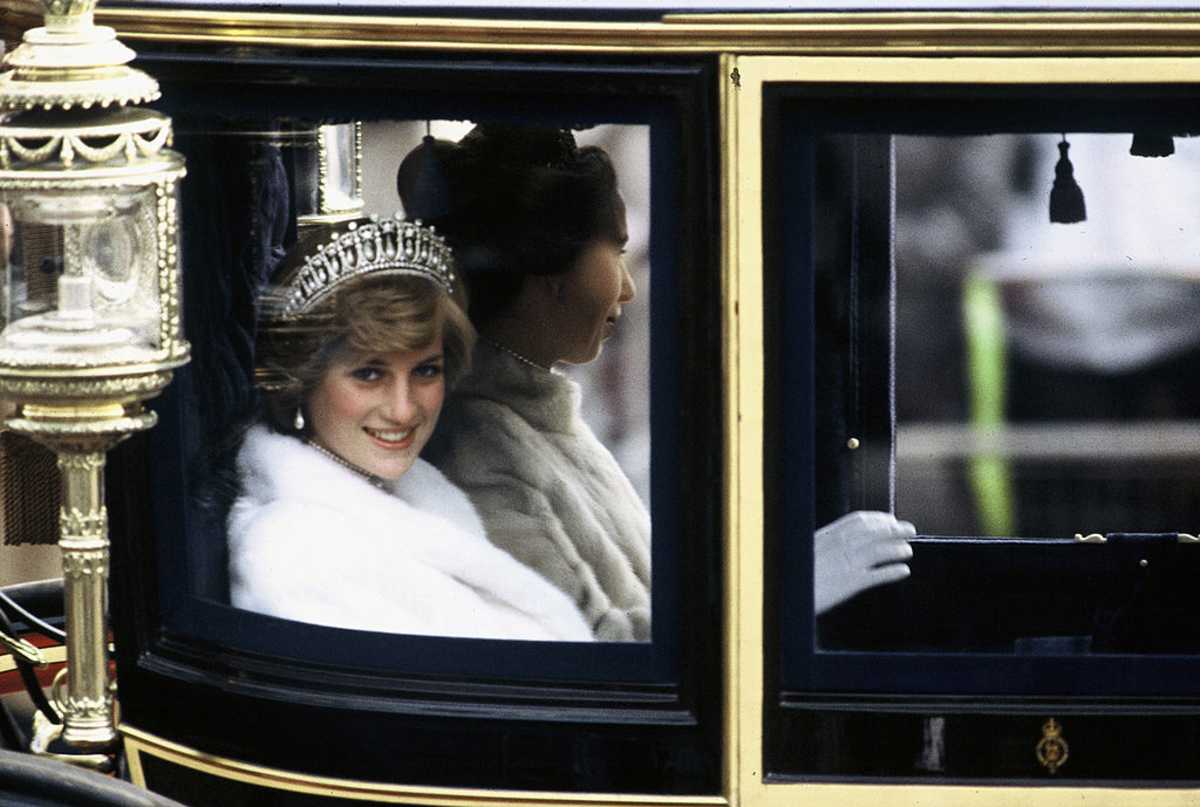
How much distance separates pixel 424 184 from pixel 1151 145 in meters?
0.88

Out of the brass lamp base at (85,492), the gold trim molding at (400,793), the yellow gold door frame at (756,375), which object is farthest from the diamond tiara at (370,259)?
the gold trim molding at (400,793)

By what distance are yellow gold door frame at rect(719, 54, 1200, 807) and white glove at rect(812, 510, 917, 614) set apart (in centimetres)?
9

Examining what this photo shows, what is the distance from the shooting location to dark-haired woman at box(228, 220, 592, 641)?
311 cm

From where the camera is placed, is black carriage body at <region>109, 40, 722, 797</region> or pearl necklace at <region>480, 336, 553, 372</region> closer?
black carriage body at <region>109, 40, 722, 797</region>

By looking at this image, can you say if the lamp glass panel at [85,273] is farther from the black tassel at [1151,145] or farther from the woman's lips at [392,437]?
the black tassel at [1151,145]

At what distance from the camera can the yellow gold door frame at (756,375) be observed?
2.92m

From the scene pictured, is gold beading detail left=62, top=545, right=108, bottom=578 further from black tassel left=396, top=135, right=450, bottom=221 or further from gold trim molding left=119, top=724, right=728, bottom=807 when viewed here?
black tassel left=396, top=135, right=450, bottom=221

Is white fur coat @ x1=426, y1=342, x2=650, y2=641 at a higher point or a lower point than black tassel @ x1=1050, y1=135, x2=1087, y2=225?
lower

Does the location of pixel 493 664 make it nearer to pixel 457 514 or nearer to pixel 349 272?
pixel 457 514

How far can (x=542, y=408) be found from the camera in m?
3.11

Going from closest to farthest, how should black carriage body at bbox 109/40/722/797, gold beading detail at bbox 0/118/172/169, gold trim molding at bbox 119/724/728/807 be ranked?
gold beading detail at bbox 0/118/172/169
black carriage body at bbox 109/40/722/797
gold trim molding at bbox 119/724/728/807

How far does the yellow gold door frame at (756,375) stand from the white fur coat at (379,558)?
0.22 metres

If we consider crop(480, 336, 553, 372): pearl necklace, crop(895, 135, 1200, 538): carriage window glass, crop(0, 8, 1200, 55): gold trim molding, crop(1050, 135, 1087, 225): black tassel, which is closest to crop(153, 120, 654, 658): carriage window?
crop(480, 336, 553, 372): pearl necklace

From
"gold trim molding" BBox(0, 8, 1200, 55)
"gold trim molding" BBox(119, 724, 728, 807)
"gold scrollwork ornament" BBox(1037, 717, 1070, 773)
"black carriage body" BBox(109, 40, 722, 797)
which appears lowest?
"gold trim molding" BBox(119, 724, 728, 807)
